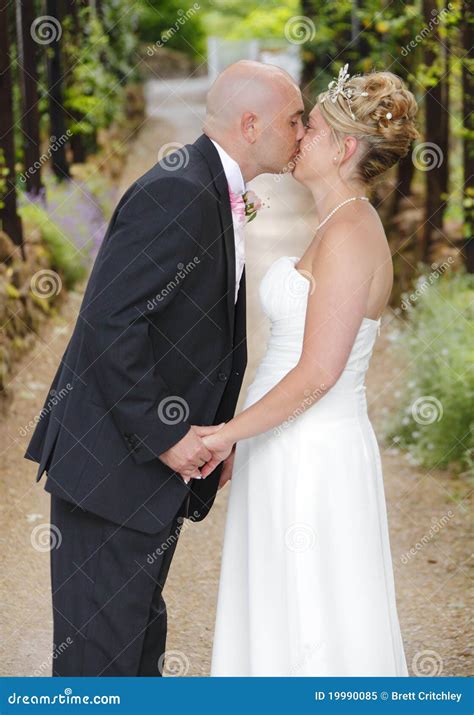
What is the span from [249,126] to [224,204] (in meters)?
0.22

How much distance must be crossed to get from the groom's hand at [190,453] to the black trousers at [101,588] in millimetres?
180

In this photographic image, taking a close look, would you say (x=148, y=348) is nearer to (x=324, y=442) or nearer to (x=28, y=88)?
(x=324, y=442)

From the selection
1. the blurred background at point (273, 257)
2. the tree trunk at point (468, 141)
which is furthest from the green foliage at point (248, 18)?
the tree trunk at point (468, 141)

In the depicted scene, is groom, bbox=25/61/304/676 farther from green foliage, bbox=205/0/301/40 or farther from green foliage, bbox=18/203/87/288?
green foliage, bbox=205/0/301/40

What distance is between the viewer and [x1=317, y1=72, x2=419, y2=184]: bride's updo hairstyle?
2703 mm

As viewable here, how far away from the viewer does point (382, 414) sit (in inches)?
260

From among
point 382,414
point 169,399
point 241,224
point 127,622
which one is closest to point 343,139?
point 241,224

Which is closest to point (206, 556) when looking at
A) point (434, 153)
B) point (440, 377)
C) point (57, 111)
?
point (440, 377)

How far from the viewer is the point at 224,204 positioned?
2.70 metres

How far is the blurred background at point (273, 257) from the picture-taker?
4.54m

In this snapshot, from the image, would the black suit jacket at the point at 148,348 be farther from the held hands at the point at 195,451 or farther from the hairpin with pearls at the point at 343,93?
the hairpin with pearls at the point at 343,93

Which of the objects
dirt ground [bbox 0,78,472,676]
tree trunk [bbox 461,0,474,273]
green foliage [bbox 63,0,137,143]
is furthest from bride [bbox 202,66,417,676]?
green foliage [bbox 63,0,137,143]
